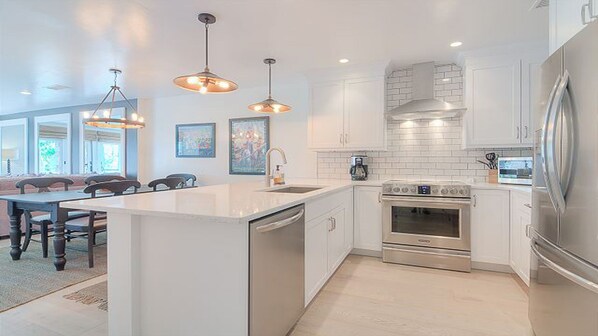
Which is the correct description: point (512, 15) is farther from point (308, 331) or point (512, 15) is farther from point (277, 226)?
point (308, 331)

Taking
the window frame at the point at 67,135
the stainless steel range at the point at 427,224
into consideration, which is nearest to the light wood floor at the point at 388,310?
the stainless steel range at the point at 427,224

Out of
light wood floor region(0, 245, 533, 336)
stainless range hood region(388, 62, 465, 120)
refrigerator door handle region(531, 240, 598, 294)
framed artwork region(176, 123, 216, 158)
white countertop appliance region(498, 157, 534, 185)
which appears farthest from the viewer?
framed artwork region(176, 123, 216, 158)

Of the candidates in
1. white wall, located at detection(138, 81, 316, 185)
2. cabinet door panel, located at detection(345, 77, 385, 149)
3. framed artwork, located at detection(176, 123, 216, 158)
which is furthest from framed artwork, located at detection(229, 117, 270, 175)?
cabinet door panel, located at detection(345, 77, 385, 149)

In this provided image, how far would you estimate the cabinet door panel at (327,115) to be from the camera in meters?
3.80

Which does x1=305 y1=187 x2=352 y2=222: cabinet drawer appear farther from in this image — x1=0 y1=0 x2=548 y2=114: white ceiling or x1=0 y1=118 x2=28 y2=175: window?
x1=0 y1=118 x2=28 y2=175: window

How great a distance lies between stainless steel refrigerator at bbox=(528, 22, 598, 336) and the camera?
3.76ft

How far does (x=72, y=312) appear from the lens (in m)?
2.15

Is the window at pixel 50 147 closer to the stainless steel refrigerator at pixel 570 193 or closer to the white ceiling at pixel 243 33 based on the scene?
the white ceiling at pixel 243 33

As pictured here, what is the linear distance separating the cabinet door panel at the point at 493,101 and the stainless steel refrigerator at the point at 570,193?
1.67 meters

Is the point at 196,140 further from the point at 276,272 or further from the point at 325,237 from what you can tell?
the point at 276,272

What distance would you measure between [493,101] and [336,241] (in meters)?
2.31

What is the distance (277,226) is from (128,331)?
1021 millimetres

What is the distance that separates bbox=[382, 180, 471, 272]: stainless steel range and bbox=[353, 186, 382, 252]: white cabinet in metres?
0.11

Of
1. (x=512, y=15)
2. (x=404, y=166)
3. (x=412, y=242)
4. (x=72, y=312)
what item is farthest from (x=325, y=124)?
(x=72, y=312)
